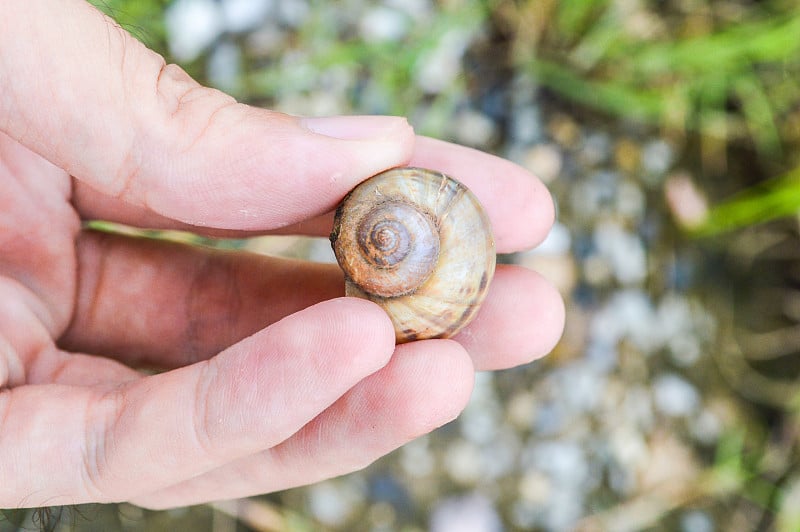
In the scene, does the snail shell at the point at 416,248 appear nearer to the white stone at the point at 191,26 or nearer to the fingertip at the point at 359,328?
the fingertip at the point at 359,328

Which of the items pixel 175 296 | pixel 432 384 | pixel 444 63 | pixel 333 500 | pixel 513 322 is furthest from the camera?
pixel 444 63

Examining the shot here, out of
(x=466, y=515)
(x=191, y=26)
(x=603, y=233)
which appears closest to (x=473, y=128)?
(x=603, y=233)

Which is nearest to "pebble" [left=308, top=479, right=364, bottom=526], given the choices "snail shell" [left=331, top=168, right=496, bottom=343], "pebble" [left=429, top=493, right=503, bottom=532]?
"pebble" [left=429, top=493, right=503, bottom=532]

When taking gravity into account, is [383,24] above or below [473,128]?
above

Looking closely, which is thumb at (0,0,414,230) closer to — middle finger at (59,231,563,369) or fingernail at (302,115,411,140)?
fingernail at (302,115,411,140)

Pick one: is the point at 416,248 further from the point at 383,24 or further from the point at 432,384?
the point at 383,24

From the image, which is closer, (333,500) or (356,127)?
(356,127)

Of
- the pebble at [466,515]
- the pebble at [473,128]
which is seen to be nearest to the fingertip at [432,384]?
the pebble at [466,515]

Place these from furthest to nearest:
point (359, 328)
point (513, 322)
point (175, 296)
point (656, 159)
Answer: point (656, 159) → point (175, 296) → point (513, 322) → point (359, 328)
